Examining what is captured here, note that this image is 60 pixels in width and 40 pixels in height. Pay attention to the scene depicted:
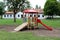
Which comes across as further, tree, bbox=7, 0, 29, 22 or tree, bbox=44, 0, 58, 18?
tree, bbox=44, 0, 58, 18

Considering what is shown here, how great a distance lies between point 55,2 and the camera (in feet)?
274

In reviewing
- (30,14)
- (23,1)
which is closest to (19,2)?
(23,1)

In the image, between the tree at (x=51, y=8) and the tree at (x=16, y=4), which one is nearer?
the tree at (x=16, y=4)

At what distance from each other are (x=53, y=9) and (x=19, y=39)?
65.9 metres

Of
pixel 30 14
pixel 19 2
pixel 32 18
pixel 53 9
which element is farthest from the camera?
pixel 53 9

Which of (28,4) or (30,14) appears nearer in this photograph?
(30,14)

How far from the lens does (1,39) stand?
1469 cm

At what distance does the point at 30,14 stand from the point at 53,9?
173 feet

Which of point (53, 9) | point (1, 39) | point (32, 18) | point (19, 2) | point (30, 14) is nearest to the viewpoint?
point (1, 39)

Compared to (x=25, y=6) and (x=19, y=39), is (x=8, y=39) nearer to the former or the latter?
(x=19, y=39)

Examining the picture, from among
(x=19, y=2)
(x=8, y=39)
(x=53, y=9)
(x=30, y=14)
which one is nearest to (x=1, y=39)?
(x=8, y=39)

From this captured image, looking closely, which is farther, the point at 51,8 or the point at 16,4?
the point at 51,8

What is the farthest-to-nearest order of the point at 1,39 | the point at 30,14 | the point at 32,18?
the point at 30,14
the point at 32,18
the point at 1,39

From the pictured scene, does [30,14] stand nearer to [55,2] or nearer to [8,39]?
[8,39]
